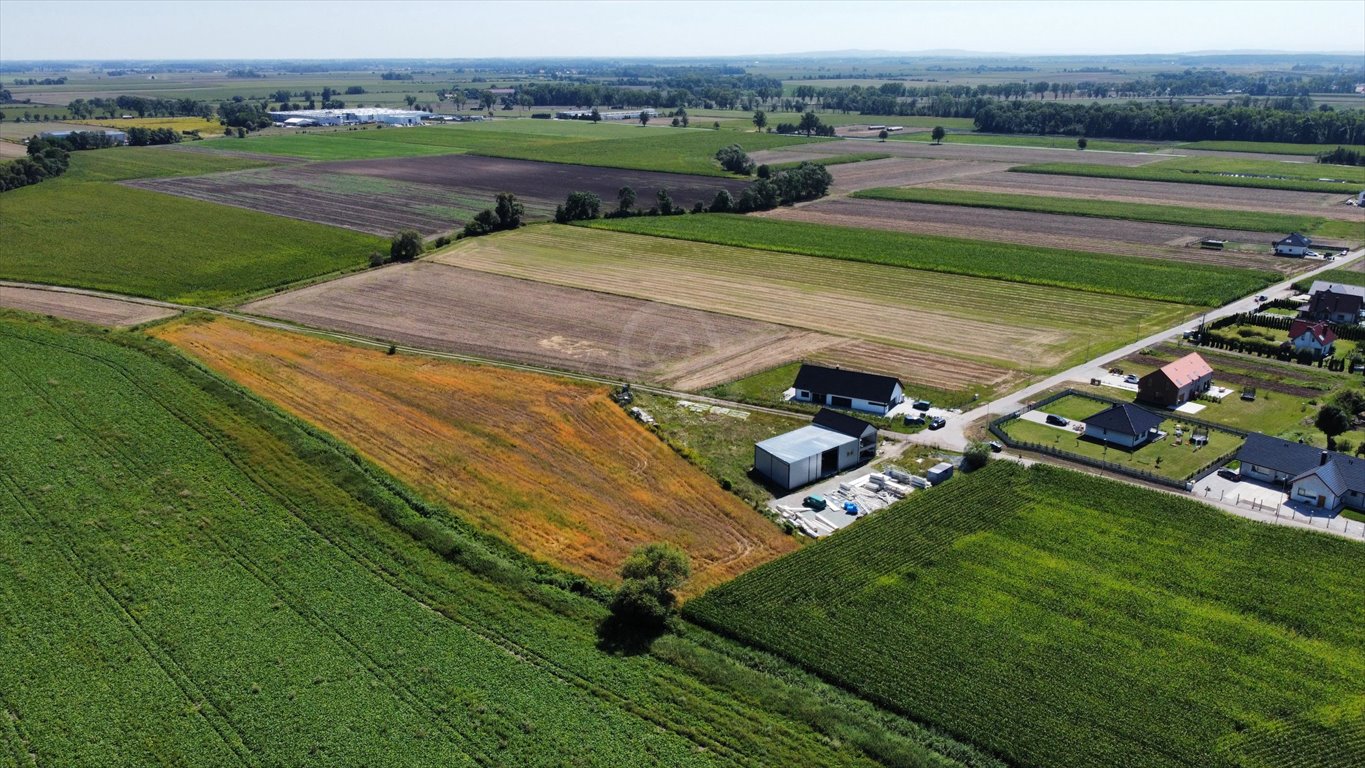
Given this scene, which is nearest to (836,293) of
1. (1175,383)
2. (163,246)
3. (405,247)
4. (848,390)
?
(848,390)

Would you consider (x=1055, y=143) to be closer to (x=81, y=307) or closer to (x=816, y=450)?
(x=816, y=450)

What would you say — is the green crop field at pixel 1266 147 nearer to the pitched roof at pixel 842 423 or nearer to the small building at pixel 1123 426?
the small building at pixel 1123 426

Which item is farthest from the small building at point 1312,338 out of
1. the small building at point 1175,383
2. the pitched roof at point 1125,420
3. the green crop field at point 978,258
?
the pitched roof at point 1125,420

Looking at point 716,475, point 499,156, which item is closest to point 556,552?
point 716,475

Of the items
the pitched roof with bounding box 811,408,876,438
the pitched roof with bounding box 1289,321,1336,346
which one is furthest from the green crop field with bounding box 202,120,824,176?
the pitched roof with bounding box 811,408,876,438

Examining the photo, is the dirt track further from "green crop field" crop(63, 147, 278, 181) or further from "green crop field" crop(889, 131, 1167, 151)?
"green crop field" crop(889, 131, 1167, 151)

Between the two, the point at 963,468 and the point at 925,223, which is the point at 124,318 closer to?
the point at 963,468
